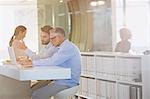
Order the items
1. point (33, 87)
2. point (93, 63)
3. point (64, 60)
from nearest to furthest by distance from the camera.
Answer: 1. point (64, 60)
2. point (33, 87)
3. point (93, 63)

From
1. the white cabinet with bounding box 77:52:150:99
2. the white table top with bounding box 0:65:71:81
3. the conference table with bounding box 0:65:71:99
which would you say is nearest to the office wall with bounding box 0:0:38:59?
the white cabinet with bounding box 77:52:150:99

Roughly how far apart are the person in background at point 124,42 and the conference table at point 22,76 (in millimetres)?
1668

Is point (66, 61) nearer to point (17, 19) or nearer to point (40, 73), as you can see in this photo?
point (40, 73)

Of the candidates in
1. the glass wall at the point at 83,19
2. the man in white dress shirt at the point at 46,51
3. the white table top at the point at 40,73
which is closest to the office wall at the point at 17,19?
the glass wall at the point at 83,19

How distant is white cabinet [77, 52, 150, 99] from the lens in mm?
3895

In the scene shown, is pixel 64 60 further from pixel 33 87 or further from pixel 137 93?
pixel 137 93

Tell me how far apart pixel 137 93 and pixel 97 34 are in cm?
194

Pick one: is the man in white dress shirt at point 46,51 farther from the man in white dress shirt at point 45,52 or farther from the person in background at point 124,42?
the person in background at point 124,42

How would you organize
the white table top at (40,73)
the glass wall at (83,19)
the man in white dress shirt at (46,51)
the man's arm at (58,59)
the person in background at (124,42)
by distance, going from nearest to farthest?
1. the white table top at (40,73)
2. the man's arm at (58,59)
3. the man in white dress shirt at (46,51)
4. the person in background at (124,42)
5. the glass wall at (83,19)

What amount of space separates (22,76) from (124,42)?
2398 millimetres

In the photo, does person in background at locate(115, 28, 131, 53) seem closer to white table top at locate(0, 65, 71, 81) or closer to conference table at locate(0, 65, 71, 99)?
conference table at locate(0, 65, 71, 99)

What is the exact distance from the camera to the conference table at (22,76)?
9.15 ft

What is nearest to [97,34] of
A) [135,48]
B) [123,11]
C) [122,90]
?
[123,11]

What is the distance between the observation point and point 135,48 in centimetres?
483
